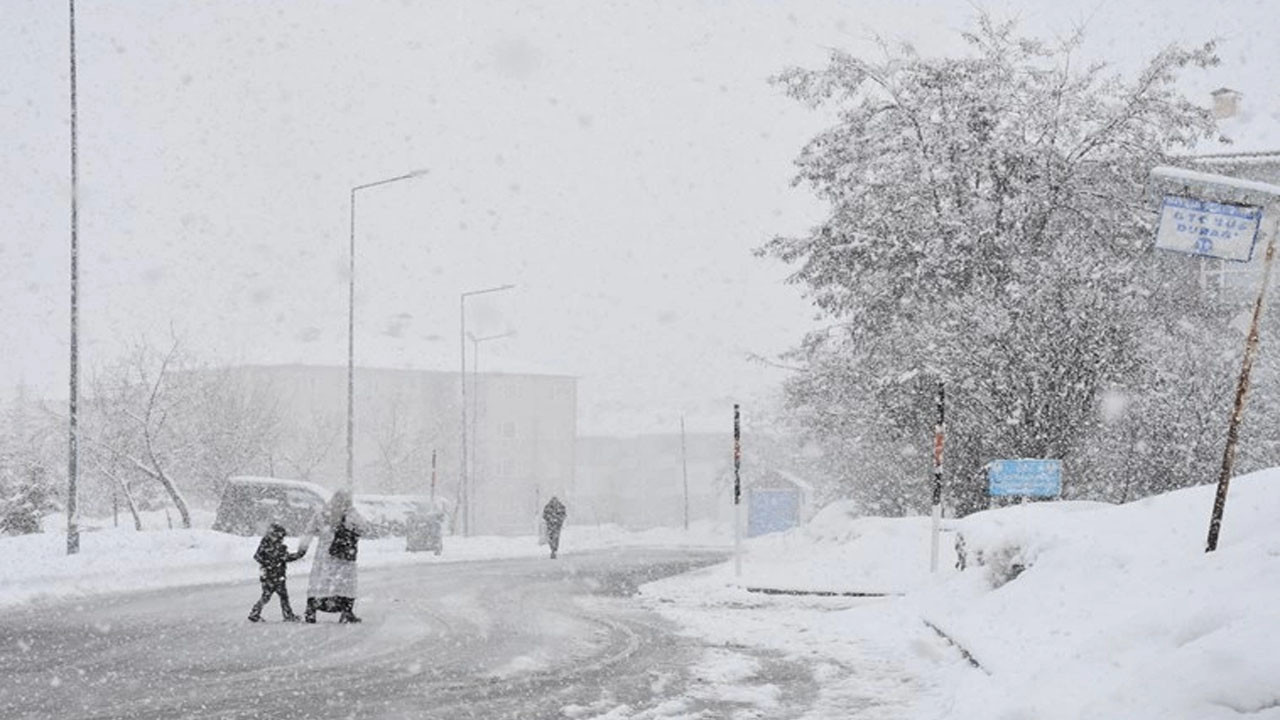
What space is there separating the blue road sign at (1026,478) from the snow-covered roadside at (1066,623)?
114cm

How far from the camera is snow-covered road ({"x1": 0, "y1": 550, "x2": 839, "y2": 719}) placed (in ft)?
28.8

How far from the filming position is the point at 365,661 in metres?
11.1

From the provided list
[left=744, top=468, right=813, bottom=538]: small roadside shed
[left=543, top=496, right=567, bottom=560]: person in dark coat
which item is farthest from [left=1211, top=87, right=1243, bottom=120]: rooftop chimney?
[left=543, top=496, right=567, bottom=560]: person in dark coat

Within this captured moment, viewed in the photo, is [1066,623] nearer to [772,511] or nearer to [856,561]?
[856,561]

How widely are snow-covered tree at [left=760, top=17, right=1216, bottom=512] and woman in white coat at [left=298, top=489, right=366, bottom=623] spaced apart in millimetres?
13347

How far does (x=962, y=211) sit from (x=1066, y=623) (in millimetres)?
19539

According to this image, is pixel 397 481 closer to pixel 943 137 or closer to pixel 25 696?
pixel 943 137

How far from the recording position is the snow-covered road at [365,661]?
28.8ft

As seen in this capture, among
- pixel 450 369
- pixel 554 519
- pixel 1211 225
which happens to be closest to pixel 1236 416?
pixel 1211 225

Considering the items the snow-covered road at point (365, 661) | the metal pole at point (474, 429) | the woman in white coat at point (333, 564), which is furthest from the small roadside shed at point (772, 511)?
the woman in white coat at point (333, 564)

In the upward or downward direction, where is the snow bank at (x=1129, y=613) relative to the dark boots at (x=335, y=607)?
upward

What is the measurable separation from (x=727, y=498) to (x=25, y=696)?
93209mm

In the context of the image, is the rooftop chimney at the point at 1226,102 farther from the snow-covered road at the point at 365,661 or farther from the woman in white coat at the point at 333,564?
the woman in white coat at the point at 333,564

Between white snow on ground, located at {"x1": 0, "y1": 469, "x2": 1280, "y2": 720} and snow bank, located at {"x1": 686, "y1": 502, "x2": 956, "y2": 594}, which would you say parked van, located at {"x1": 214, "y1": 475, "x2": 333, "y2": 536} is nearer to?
snow bank, located at {"x1": 686, "y1": 502, "x2": 956, "y2": 594}
